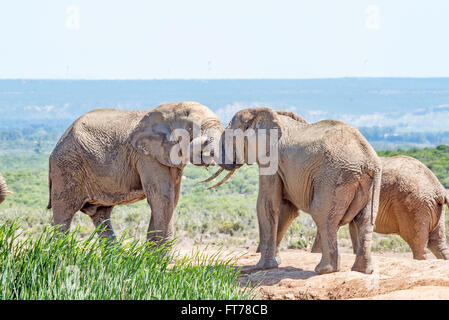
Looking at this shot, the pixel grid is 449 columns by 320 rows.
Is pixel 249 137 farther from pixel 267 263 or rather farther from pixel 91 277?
pixel 91 277

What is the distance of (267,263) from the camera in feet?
35.3

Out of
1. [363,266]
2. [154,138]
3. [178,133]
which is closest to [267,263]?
[363,266]

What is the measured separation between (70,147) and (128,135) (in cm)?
82

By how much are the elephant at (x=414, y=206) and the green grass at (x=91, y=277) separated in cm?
425

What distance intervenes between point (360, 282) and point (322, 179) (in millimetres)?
1232

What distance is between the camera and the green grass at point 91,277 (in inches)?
311

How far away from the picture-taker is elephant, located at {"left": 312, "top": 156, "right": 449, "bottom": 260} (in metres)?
12.5

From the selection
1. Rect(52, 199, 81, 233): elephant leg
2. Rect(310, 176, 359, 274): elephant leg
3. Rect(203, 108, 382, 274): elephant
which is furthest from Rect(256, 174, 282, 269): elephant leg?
Rect(52, 199, 81, 233): elephant leg

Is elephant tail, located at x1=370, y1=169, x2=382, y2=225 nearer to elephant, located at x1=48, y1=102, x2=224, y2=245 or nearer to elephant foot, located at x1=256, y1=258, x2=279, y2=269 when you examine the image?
elephant foot, located at x1=256, y1=258, x2=279, y2=269

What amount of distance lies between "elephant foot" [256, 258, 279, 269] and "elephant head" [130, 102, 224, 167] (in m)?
1.38

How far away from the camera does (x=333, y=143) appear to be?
991 cm
